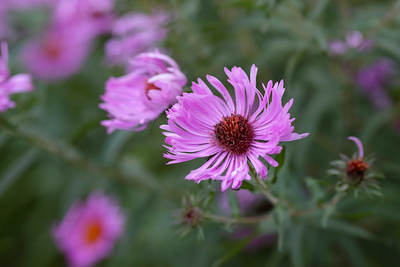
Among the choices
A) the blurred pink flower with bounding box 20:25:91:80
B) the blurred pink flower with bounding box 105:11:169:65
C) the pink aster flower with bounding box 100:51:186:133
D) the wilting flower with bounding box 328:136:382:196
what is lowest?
the wilting flower with bounding box 328:136:382:196

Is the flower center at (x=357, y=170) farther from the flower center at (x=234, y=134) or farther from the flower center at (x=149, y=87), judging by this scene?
the flower center at (x=149, y=87)

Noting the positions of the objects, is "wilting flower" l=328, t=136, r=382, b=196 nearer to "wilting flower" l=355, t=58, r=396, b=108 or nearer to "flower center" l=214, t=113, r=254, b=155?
"flower center" l=214, t=113, r=254, b=155

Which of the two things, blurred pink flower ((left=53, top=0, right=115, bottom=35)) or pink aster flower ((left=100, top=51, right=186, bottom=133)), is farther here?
blurred pink flower ((left=53, top=0, right=115, bottom=35))

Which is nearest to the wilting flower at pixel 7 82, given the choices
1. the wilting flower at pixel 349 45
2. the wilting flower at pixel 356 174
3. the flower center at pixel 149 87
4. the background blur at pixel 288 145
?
the background blur at pixel 288 145

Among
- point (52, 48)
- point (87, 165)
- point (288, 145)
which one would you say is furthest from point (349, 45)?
point (52, 48)

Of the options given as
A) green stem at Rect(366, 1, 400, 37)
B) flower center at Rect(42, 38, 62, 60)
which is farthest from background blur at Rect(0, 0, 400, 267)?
flower center at Rect(42, 38, 62, 60)

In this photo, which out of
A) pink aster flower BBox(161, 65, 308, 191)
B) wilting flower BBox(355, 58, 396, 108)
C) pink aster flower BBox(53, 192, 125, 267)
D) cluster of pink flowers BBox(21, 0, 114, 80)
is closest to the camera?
pink aster flower BBox(161, 65, 308, 191)

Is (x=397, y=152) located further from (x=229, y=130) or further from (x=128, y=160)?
(x=128, y=160)

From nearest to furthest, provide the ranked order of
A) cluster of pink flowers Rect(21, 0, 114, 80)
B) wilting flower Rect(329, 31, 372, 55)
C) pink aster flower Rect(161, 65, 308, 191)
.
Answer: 1. pink aster flower Rect(161, 65, 308, 191)
2. wilting flower Rect(329, 31, 372, 55)
3. cluster of pink flowers Rect(21, 0, 114, 80)
